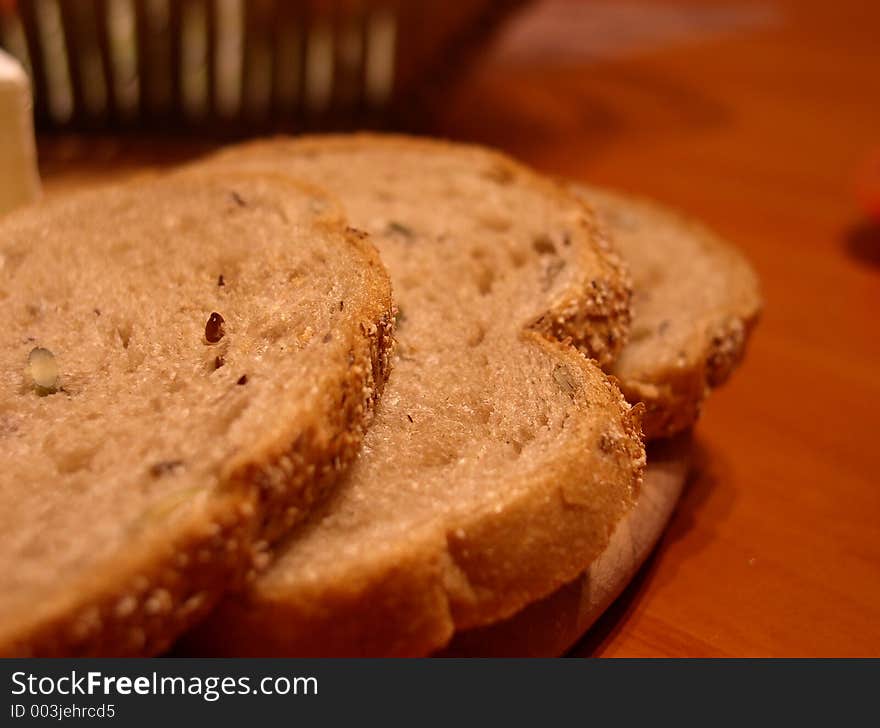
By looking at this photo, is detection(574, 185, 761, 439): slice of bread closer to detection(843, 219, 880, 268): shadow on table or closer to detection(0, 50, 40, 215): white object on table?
detection(843, 219, 880, 268): shadow on table

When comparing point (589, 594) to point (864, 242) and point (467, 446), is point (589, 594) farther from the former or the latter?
point (864, 242)

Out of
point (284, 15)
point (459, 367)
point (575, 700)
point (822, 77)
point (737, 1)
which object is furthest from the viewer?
point (737, 1)

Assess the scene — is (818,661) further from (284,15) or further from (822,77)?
(822,77)

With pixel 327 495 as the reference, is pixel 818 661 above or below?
below

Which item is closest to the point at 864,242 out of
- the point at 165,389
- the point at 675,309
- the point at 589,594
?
the point at 675,309

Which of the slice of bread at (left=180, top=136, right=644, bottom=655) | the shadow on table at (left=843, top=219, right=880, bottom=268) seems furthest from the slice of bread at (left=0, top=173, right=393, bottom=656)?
the shadow on table at (left=843, top=219, right=880, bottom=268)

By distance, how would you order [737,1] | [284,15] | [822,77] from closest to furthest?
[284,15] → [822,77] → [737,1]

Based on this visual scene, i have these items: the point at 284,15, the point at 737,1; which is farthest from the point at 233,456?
the point at 737,1
